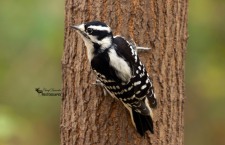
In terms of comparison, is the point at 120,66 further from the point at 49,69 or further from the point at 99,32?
the point at 49,69

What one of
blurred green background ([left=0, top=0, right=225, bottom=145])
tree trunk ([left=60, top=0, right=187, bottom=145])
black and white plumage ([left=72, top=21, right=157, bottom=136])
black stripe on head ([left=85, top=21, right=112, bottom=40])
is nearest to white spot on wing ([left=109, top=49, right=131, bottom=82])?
black and white plumage ([left=72, top=21, right=157, bottom=136])

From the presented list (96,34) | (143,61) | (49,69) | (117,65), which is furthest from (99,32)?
(49,69)

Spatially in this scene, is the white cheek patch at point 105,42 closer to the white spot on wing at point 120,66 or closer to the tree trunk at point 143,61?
the white spot on wing at point 120,66

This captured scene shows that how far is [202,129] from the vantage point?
9.77 metres

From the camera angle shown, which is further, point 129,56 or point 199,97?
point 199,97

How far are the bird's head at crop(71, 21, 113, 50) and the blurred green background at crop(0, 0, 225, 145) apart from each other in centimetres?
205

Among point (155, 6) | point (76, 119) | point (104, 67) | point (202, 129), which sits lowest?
point (202, 129)

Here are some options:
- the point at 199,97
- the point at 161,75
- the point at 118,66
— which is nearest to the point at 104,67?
the point at 118,66

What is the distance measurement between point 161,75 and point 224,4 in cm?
407

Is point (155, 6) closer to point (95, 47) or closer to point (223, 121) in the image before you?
point (95, 47)

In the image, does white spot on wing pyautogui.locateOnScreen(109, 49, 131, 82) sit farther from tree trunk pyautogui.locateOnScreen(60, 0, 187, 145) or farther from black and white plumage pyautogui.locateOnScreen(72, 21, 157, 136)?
tree trunk pyautogui.locateOnScreen(60, 0, 187, 145)

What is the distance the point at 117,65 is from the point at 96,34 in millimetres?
240

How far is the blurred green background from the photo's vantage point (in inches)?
316

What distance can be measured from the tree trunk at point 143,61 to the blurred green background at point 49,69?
1.67m
